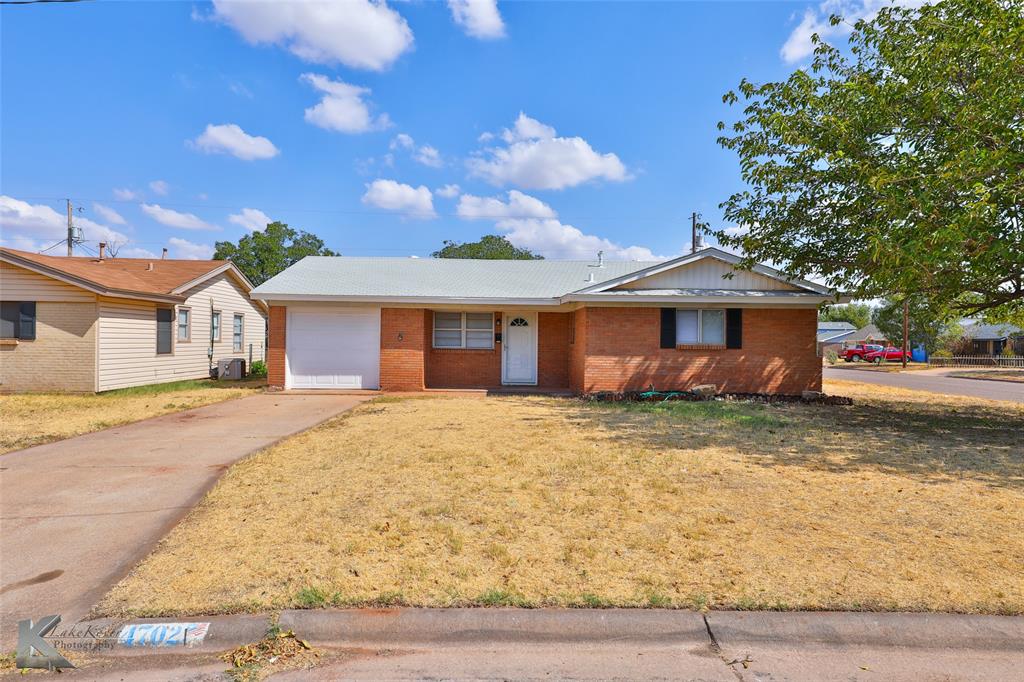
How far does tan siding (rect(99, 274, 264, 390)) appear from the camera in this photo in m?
14.6

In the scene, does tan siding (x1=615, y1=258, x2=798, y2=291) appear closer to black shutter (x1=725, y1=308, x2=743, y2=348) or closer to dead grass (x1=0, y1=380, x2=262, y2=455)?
black shutter (x1=725, y1=308, x2=743, y2=348)

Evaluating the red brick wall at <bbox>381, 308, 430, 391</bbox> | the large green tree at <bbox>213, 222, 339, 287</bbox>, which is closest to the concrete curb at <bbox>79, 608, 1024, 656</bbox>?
the red brick wall at <bbox>381, 308, 430, 391</bbox>

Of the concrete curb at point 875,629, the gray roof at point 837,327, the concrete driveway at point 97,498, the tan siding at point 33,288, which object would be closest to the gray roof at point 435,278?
the tan siding at point 33,288

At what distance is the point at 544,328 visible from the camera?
1599 cm

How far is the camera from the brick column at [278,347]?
48.8ft

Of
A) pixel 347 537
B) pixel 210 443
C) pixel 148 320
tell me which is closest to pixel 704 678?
pixel 347 537

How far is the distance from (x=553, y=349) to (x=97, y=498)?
39.2 feet

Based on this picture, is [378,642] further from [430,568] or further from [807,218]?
[807,218]

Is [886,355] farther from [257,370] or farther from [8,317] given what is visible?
[8,317]

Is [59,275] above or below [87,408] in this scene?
above

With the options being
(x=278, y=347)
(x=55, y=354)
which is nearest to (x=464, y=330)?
(x=278, y=347)

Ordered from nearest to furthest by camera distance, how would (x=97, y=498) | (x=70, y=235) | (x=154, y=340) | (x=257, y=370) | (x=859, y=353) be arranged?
(x=97, y=498) → (x=154, y=340) → (x=257, y=370) → (x=70, y=235) → (x=859, y=353)

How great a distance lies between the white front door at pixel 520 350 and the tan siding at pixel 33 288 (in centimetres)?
1104

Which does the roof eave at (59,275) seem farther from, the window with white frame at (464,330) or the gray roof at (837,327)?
the gray roof at (837,327)
